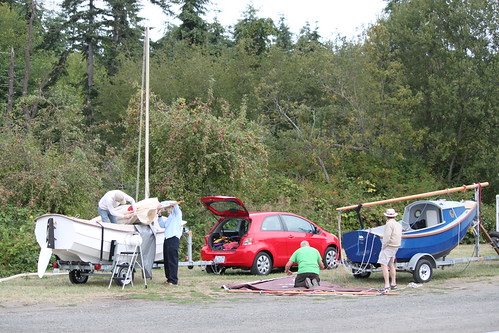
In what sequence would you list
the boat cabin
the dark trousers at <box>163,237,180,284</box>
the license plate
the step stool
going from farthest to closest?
1. the license plate
2. the boat cabin
3. the dark trousers at <box>163,237,180,284</box>
4. the step stool

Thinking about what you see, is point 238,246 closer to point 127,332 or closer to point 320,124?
point 127,332

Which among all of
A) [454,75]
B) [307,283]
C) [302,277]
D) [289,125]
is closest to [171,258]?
[302,277]

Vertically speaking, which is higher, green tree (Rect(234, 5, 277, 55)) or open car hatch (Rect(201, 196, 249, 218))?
green tree (Rect(234, 5, 277, 55))

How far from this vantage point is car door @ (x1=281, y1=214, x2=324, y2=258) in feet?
53.6

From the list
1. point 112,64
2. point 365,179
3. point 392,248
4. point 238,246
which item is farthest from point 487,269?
point 112,64

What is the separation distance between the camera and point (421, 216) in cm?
1552

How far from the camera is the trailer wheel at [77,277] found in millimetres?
14234

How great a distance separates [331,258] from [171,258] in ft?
17.1

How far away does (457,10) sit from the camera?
32.7 m

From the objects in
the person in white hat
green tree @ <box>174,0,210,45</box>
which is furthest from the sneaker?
green tree @ <box>174,0,210,45</box>

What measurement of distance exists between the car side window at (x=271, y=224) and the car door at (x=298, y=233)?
20cm

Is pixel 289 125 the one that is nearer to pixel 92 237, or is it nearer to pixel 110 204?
pixel 110 204

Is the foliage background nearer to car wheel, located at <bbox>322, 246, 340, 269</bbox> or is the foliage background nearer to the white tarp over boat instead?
car wheel, located at <bbox>322, 246, 340, 269</bbox>

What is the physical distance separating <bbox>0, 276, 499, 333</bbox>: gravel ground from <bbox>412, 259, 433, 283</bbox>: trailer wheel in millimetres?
1531
